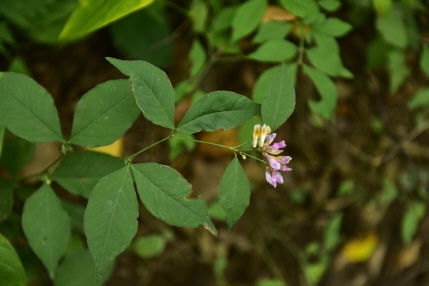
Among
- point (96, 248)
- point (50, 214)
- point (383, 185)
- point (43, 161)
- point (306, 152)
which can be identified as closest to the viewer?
point (96, 248)

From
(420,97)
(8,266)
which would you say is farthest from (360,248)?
(8,266)

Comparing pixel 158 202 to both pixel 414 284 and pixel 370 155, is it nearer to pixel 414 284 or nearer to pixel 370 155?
pixel 370 155

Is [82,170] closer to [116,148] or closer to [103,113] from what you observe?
[103,113]

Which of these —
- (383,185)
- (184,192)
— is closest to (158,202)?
(184,192)

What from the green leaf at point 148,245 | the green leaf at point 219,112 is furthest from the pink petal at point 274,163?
the green leaf at point 148,245

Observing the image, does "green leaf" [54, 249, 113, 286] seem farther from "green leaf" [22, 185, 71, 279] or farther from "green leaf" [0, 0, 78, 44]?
"green leaf" [0, 0, 78, 44]

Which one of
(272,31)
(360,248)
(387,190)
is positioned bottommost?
(360,248)

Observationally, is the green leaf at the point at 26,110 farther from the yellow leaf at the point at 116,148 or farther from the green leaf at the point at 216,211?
the green leaf at the point at 216,211
